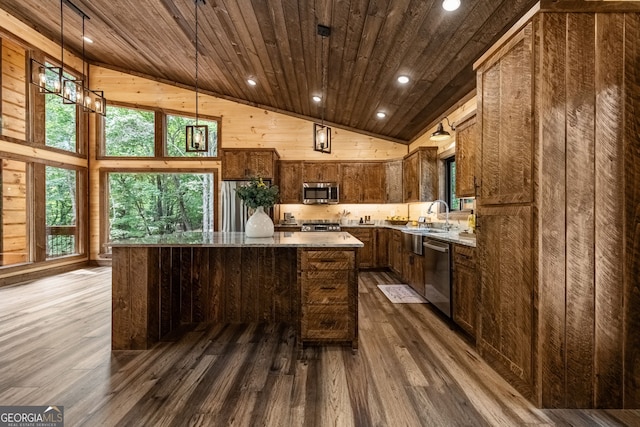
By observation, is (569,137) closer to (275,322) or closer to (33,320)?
(275,322)

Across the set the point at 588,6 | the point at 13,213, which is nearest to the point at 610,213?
the point at 588,6

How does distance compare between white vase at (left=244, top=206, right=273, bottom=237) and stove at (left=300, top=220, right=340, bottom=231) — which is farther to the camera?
stove at (left=300, top=220, right=340, bottom=231)

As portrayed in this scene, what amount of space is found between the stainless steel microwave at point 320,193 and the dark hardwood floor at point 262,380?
354 cm

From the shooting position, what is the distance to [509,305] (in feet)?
6.96

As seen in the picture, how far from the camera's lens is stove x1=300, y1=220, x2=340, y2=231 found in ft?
20.6

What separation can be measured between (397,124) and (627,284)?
15.0ft

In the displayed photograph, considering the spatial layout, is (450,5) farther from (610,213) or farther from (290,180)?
(290,180)

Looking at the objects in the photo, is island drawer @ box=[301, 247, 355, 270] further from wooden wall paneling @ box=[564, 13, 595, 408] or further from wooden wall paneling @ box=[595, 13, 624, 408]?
wooden wall paneling @ box=[595, 13, 624, 408]

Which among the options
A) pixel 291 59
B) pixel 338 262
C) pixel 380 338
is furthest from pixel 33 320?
pixel 291 59

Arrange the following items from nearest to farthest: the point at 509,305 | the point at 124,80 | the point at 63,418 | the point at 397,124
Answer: the point at 63,418
the point at 509,305
the point at 397,124
the point at 124,80

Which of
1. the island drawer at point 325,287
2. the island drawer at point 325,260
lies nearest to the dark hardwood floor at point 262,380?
the island drawer at point 325,287

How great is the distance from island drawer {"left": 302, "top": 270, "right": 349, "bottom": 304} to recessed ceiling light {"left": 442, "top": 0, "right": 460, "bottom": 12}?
229 centimetres

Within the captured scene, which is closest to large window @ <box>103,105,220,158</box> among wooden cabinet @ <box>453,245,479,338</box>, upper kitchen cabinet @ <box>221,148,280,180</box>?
upper kitchen cabinet @ <box>221,148,280,180</box>

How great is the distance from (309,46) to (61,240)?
19.5ft
